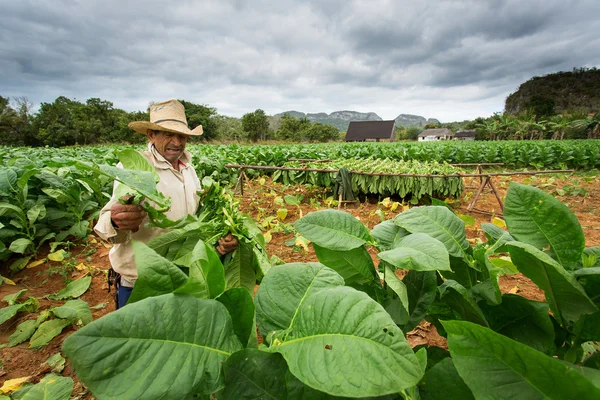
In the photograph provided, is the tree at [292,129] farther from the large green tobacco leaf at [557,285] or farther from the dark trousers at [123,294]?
the large green tobacco leaf at [557,285]

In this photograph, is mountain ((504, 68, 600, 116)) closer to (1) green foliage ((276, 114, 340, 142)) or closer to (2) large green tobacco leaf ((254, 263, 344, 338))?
(1) green foliage ((276, 114, 340, 142))

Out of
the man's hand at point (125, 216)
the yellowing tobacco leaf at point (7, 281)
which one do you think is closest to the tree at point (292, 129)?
the yellowing tobacco leaf at point (7, 281)

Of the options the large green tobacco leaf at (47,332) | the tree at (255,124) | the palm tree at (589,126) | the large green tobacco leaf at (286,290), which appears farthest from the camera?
the tree at (255,124)

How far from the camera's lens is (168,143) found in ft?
8.04

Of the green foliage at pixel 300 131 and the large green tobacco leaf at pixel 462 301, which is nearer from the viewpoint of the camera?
the large green tobacco leaf at pixel 462 301

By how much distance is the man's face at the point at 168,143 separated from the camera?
2447mm

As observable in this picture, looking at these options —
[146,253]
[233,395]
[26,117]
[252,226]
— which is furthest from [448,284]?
[26,117]

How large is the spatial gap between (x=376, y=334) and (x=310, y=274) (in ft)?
0.76

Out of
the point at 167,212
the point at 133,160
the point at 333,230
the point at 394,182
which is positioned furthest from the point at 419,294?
the point at 394,182

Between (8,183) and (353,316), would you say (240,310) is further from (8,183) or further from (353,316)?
(8,183)

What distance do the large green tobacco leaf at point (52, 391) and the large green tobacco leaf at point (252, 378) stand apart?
1135 mm

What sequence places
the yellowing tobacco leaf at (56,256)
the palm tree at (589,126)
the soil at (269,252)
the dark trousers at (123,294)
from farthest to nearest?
the palm tree at (589,126)
the yellowing tobacco leaf at (56,256)
the soil at (269,252)
the dark trousers at (123,294)

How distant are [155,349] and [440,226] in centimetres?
81

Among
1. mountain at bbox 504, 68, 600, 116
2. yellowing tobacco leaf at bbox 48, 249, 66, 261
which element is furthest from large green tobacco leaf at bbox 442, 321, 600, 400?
mountain at bbox 504, 68, 600, 116
